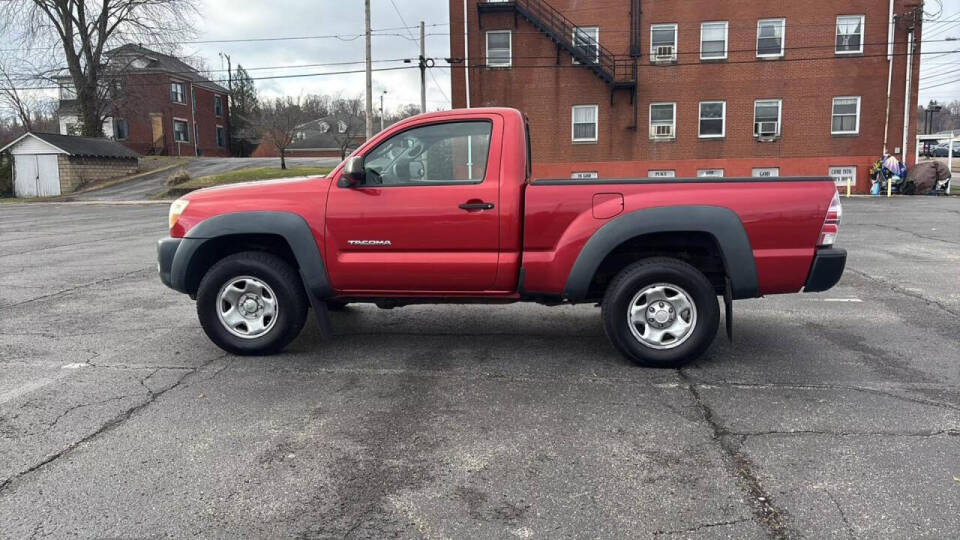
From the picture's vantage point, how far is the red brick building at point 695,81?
29.0m

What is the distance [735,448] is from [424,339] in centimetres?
309

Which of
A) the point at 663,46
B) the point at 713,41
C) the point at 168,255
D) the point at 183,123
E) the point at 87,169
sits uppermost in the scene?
the point at 713,41

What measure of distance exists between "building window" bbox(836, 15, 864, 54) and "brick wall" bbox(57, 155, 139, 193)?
39085 mm

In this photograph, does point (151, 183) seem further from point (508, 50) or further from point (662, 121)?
point (662, 121)

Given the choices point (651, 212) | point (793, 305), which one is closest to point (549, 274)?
point (651, 212)

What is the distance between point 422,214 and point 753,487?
2.89 metres

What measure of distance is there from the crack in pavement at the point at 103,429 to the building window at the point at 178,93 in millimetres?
54609

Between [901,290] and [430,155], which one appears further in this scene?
[901,290]

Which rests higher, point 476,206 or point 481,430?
point 476,206

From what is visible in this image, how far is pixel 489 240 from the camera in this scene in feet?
16.3

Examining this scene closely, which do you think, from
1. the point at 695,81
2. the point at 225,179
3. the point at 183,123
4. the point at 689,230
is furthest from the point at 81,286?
the point at 183,123

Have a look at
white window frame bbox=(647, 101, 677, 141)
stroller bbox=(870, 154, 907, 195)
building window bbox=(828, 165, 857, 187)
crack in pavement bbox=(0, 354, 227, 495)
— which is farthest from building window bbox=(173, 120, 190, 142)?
crack in pavement bbox=(0, 354, 227, 495)

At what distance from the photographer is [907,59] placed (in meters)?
28.5

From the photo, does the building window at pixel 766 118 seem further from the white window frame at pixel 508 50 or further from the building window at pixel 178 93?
the building window at pixel 178 93
